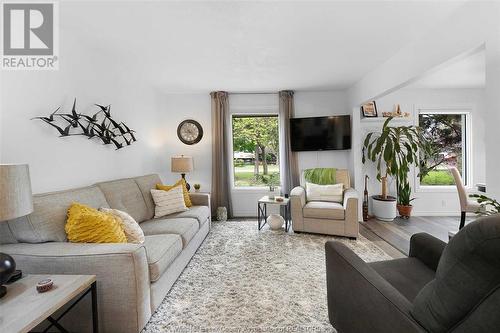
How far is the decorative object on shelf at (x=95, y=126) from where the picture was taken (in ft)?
7.05

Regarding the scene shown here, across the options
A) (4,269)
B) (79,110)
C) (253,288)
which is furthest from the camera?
(79,110)

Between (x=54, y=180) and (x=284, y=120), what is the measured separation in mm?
3515

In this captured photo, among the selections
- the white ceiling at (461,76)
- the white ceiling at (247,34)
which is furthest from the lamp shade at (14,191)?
the white ceiling at (461,76)

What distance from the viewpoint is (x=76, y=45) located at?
2.35 meters

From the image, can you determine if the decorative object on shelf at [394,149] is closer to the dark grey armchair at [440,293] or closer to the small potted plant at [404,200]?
the small potted plant at [404,200]

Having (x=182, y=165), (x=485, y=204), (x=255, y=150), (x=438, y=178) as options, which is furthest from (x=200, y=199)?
(x=438, y=178)

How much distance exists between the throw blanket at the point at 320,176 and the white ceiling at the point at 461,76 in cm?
181

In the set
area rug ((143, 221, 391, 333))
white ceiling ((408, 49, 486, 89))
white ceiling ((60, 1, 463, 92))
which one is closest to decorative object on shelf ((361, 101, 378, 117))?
white ceiling ((408, 49, 486, 89))

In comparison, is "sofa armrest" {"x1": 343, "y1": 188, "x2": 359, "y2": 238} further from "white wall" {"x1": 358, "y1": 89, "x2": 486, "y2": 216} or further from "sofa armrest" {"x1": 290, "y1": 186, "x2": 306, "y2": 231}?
"white wall" {"x1": 358, "y1": 89, "x2": 486, "y2": 216}

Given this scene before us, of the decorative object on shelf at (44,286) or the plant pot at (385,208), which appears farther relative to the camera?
the plant pot at (385,208)

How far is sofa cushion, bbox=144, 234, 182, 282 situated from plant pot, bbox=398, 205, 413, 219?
4.00m

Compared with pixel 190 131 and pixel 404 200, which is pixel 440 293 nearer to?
pixel 404 200

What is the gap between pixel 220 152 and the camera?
436 cm

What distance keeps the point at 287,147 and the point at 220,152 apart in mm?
1287
